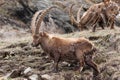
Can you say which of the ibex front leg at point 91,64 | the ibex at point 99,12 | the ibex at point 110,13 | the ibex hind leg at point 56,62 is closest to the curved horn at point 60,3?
the ibex at point 99,12

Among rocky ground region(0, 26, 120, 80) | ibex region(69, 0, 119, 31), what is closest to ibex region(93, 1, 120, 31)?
ibex region(69, 0, 119, 31)

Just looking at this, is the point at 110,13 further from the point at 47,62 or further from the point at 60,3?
the point at 60,3

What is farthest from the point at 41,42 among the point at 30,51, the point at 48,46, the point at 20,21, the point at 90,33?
the point at 20,21

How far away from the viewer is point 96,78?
40.4 ft

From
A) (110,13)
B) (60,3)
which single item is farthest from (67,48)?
(60,3)

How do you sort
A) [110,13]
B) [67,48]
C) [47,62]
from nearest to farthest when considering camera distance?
1. [67,48]
2. [47,62]
3. [110,13]

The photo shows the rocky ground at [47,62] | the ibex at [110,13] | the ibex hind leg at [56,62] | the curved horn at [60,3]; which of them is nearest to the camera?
the rocky ground at [47,62]

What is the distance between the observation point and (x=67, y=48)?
41.3 feet

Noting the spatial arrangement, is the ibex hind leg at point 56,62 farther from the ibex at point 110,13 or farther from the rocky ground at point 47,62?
the ibex at point 110,13

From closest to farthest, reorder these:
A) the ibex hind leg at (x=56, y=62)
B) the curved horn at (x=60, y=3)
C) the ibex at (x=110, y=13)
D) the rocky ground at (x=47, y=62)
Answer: the rocky ground at (x=47, y=62) < the ibex hind leg at (x=56, y=62) < the ibex at (x=110, y=13) < the curved horn at (x=60, y=3)

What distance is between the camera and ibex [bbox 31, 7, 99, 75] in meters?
12.4

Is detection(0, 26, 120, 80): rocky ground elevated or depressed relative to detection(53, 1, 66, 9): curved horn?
elevated

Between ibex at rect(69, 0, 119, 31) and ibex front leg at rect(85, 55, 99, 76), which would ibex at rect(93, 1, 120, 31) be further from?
ibex front leg at rect(85, 55, 99, 76)

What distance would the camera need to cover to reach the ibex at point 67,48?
12.4 meters
